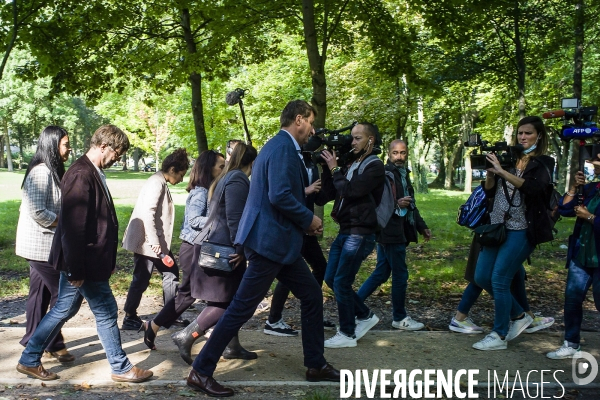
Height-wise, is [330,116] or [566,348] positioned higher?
[330,116]

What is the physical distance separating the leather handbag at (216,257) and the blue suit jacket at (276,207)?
375 millimetres

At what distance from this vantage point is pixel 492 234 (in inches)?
226

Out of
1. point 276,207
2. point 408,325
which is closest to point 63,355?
point 276,207

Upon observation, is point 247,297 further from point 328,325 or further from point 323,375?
point 328,325

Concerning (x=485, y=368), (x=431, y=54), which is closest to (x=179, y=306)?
(x=485, y=368)

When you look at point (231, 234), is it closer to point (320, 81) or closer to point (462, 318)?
point (462, 318)

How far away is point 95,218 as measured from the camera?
4.79 metres

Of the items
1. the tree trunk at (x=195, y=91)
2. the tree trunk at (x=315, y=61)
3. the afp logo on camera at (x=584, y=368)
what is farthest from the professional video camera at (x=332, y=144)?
the tree trunk at (x=195, y=91)

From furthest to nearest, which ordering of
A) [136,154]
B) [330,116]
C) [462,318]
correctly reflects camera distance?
[136,154] < [330,116] < [462,318]

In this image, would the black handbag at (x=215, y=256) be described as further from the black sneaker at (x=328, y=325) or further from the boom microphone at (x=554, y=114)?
the boom microphone at (x=554, y=114)

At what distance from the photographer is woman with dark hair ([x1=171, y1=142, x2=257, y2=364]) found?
16.8 feet

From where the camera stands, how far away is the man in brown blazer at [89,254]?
15.3ft

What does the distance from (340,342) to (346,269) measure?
0.71 m

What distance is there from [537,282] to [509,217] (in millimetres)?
4372
